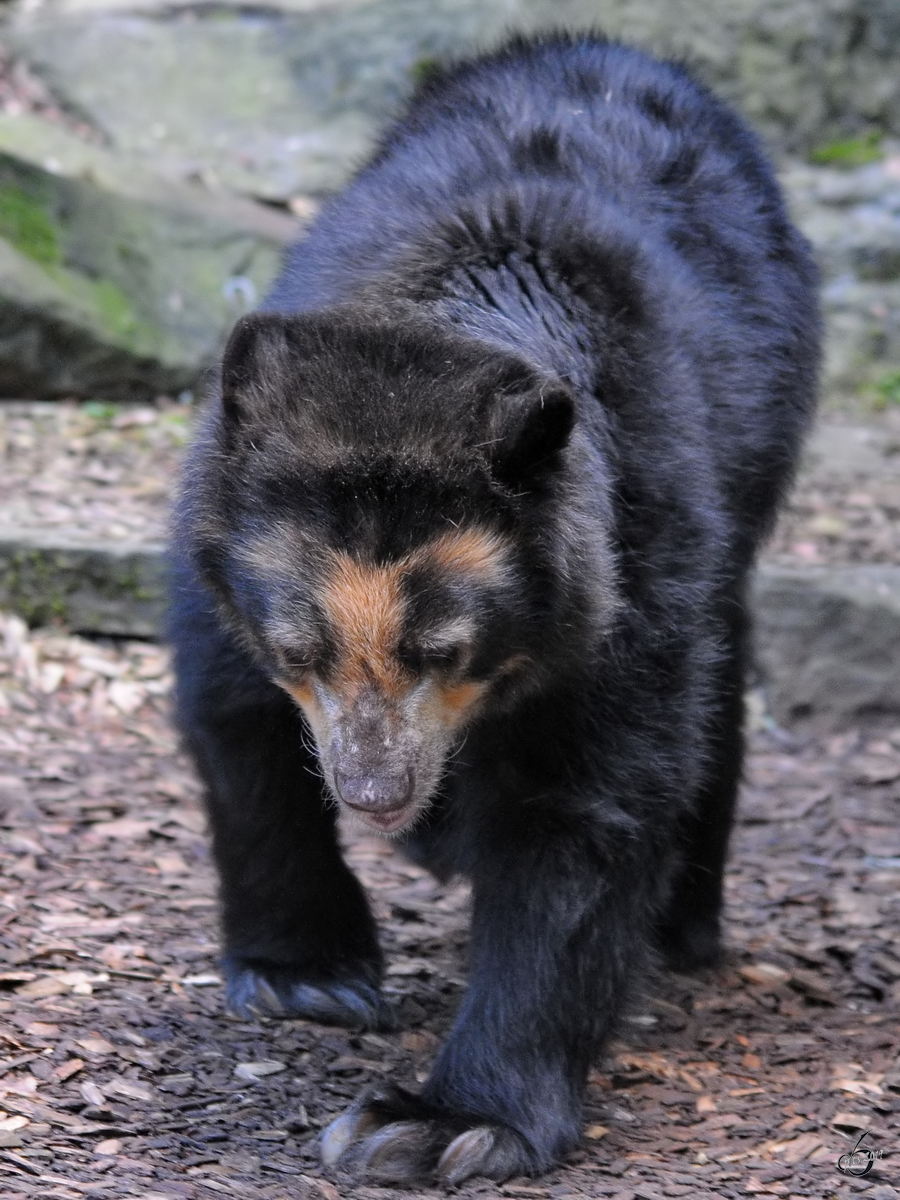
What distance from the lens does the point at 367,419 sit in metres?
3.79

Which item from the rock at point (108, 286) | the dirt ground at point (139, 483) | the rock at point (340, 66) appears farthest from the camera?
the rock at point (340, 66)

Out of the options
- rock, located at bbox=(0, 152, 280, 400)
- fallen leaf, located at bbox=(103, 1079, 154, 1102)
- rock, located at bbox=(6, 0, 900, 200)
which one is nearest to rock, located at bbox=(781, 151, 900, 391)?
rock, located at bbox=(6, 0, 900, 200)

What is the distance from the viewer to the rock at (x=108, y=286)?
10211mm

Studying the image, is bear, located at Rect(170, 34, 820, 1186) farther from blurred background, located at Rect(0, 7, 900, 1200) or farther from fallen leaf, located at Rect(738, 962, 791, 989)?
fallen leaf, located at Rect(738, 962, 791, 989)

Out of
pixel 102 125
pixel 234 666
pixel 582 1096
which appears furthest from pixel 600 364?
pixel 102 125

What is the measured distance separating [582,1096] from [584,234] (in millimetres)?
2330

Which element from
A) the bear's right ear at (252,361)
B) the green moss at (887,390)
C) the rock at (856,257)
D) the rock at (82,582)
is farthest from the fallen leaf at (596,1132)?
the rock at (856,257)

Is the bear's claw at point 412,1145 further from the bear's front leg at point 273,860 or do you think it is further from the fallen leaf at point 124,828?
the fallen leaf at point 124,828

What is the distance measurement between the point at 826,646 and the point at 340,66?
26.5ft

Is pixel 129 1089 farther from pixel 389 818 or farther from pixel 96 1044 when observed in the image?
pixel 389 818

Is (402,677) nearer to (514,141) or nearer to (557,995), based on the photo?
(557,995)

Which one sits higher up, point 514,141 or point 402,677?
point 514,141

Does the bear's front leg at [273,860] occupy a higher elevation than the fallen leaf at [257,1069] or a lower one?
higher

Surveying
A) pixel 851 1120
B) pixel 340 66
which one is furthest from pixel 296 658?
pixel 340 66
